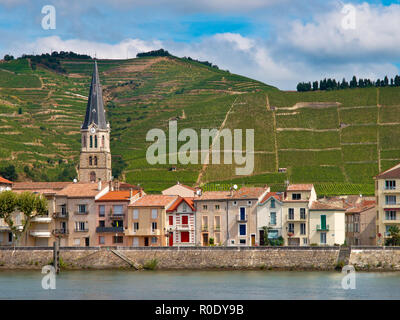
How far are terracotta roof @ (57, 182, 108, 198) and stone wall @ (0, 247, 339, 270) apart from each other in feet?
27.4

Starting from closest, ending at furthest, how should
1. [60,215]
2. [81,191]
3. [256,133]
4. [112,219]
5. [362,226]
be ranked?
[112,219], [362,226], [60,215], [81,191], [256,133]

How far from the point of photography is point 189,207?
8144 centimetres

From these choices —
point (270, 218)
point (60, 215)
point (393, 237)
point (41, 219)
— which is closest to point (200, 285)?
point (270, 218)

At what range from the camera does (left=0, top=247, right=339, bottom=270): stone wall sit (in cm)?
6975

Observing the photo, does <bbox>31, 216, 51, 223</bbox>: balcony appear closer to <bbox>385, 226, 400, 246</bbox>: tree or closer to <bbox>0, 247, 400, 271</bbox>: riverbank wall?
<bbox>0, 247, 400, 271</bbox>: riverbank wall

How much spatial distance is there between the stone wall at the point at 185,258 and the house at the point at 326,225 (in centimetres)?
670

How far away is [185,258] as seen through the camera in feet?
238

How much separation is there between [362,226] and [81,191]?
79.5ft

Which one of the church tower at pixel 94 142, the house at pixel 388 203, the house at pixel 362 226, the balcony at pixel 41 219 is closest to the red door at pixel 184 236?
the balcony at pixel 41 219

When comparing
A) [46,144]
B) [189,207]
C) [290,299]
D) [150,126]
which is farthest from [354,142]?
[290,299]

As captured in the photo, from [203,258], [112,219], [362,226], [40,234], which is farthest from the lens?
[40,234]

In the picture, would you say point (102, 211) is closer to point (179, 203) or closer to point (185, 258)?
point (179, 203)

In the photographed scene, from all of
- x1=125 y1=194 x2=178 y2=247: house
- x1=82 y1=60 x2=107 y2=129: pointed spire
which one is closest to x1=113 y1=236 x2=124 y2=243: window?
x1=125 y1=194 x2=178 y2=247: house
